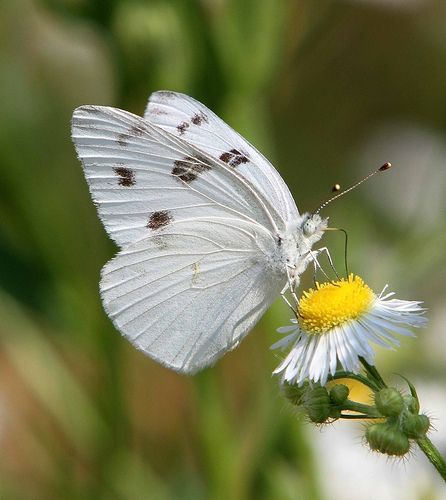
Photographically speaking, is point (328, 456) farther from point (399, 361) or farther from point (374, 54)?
point (374, 54)

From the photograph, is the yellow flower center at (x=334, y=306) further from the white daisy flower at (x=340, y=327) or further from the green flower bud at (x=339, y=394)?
the green flower bud at (x=339, y=394)

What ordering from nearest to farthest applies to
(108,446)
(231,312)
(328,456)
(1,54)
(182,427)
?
(231,312) < (328,456) < (108,446) < (1,54) < (182,427)

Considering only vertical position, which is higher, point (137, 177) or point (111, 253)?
point (137, 177)

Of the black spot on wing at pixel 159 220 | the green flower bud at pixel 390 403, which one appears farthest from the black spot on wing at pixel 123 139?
the green flower bud at pixel 390 403

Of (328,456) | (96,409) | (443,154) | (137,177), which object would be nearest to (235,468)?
(328,456)

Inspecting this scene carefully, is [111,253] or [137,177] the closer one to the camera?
[137,177]

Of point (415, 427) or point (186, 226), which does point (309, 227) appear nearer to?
point (186, 226)

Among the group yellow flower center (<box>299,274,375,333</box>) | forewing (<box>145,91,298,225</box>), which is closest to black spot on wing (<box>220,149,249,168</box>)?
forewing (<box>145,91,298,225</box>)
